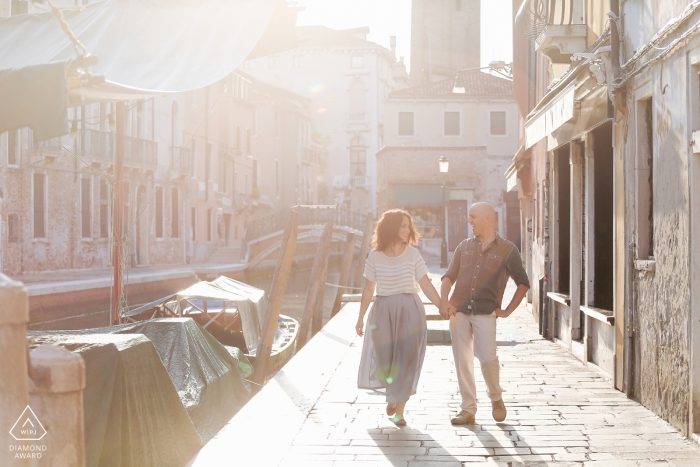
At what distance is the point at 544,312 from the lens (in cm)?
1123

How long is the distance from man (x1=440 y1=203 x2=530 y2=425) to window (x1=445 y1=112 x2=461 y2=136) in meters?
38.6

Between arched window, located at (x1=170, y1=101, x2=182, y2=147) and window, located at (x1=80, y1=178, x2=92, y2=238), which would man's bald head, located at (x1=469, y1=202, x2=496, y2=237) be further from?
arched window, located at (x1=170, y1=101, x2=182, y2=147)

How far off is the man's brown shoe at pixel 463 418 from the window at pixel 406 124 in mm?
38450

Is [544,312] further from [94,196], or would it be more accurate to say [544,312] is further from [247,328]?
[94,196]

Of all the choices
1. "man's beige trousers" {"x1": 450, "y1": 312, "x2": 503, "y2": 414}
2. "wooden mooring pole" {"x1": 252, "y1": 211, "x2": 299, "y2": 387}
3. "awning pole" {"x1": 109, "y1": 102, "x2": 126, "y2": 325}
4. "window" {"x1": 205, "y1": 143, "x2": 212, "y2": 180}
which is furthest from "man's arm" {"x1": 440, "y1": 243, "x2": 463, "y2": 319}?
"window" {"x1": 205, "y1": 143, "x2": 212, "y2": 180}

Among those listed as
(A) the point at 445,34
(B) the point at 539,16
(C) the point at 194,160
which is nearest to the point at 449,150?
(C) the point at 194,160

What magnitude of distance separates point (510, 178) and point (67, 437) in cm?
1556

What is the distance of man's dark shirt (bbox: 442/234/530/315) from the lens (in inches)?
243

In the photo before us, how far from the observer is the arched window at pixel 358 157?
66.1 meters

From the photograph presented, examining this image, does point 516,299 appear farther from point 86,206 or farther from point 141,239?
point 141,239

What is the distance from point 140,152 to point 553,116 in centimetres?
2632

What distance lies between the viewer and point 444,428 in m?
6.01

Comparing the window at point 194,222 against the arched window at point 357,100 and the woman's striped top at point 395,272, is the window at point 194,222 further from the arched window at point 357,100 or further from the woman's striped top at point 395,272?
the woman's striped top at point 395,272

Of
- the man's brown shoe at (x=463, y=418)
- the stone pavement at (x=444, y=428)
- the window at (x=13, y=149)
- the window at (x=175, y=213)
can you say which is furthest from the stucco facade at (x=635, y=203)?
the window at (x=175, y=213)
